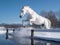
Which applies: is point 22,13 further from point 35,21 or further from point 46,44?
point 46,44

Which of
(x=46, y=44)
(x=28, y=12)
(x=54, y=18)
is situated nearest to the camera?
(x=46, y=44)

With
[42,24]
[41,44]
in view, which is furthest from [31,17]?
[41,44]

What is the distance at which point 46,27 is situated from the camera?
21.4 m

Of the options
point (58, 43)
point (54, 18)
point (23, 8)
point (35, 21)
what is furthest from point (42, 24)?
point (54, 18)

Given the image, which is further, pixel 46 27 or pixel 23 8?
pixel 46 27

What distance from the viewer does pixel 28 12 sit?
1909cm

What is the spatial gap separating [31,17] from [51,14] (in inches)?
1613

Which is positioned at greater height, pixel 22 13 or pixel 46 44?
pixel 22 13

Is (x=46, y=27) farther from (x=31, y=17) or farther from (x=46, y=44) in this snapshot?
(x=46, y=44)

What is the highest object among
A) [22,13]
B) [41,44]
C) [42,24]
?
[22,13]

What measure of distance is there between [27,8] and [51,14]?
40.9 m

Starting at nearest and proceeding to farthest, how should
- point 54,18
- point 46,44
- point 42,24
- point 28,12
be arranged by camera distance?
point 46,44 → point 28,12 → point 42,24 → point 54,18

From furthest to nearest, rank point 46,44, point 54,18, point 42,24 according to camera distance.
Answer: point 54,18 → point 42,24 → point 46,44

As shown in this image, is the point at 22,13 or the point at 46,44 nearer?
the point at 46,44
